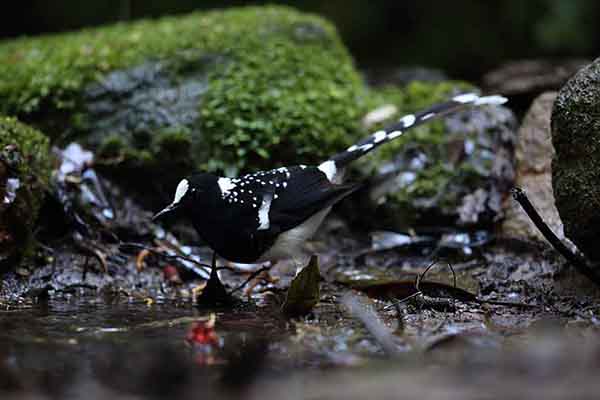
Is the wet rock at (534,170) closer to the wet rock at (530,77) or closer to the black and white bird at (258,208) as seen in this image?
the wet rock at (530,77)

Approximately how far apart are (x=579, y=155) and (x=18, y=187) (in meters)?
3.18

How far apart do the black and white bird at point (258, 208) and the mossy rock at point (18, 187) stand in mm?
917

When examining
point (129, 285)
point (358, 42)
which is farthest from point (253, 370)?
point (358, 42)

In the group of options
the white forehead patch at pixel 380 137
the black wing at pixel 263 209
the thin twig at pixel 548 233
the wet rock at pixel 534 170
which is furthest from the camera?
the wet rock at pixel 534 170

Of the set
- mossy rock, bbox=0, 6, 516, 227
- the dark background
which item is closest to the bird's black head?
mossy rock, bbox=0, 6, 516, 227

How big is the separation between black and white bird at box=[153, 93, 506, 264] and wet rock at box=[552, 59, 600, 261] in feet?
3.99

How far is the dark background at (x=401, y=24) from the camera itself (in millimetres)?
9406

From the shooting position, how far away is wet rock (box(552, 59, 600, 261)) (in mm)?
3844

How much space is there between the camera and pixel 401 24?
32.0ft

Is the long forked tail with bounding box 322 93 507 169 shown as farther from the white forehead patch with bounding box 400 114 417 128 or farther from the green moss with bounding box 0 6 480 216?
the green moss with bounding box 0 6 480 216

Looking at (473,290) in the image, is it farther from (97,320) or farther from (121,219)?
(121,219)

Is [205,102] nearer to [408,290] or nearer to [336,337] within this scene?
[408,290]

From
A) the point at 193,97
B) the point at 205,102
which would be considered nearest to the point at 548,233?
the point at 205,102

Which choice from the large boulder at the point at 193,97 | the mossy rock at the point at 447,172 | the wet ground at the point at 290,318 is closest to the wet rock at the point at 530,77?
the mossy rock at the point at 447,172
